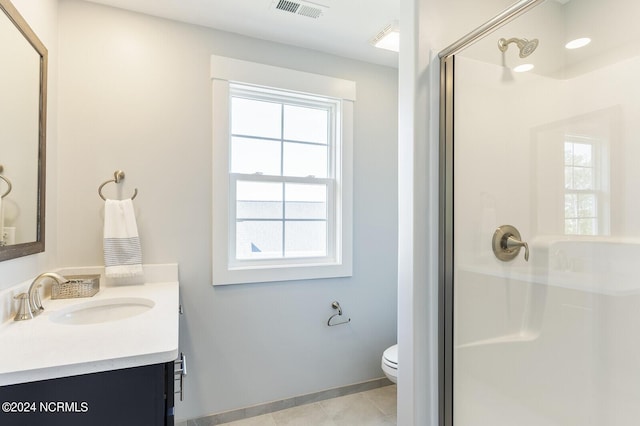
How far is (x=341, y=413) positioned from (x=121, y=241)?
165 cm

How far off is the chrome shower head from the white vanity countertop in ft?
5.51

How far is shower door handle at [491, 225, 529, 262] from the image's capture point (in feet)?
4.57

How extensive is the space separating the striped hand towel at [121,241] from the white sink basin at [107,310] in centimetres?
21

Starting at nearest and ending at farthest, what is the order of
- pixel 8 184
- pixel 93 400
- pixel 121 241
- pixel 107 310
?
1. pixel 93 400
2. pixel 8 184
3. pixel 107 310
4. pixel 121 241

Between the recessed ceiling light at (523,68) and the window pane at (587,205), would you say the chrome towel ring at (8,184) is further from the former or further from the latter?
the window pane at (587,205)

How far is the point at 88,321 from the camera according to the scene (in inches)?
54.3

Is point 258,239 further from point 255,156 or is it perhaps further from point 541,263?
point 541,263

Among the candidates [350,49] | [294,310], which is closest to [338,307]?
[294,310]

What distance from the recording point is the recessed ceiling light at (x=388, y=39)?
1833 mm

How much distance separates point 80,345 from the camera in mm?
910

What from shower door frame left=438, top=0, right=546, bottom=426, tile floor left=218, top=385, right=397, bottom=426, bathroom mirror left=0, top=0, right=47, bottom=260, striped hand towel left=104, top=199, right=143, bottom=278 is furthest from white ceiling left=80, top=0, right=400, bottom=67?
tile floor left=218, top=385, right=397, bottom=426

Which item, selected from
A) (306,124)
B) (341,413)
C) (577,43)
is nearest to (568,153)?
(577,43)

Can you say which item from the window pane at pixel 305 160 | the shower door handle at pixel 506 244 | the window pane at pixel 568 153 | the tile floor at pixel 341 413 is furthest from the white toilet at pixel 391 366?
the window pane at pixel 568 153

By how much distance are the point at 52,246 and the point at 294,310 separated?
4.49ft
